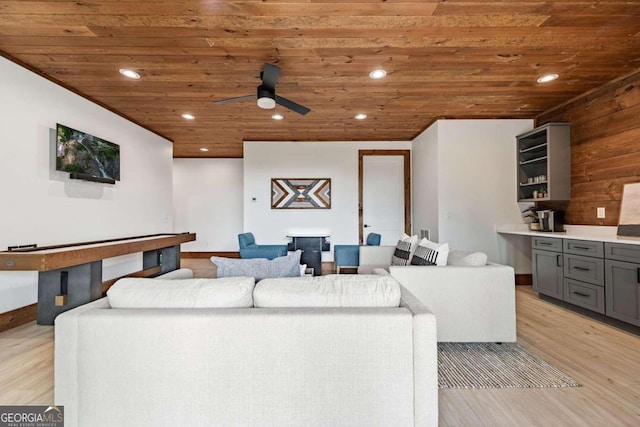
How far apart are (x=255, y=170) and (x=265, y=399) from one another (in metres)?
5.01

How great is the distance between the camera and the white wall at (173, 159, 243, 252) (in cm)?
737

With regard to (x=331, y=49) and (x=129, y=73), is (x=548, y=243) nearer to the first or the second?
(x=331, y=49)

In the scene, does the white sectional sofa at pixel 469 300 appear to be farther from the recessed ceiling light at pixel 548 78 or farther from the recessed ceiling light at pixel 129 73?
the recessed ceiling light at pixel 129 73

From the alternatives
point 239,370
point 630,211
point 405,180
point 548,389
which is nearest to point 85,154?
point 239,370

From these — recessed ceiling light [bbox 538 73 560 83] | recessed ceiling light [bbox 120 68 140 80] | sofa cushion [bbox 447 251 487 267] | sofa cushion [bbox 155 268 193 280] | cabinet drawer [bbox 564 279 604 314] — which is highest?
recessed ceiling light [bbox 538 73 560 83]

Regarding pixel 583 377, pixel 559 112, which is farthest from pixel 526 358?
pixel 559 112

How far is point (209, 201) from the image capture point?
741 centimetres

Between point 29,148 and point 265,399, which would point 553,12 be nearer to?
point 265,399

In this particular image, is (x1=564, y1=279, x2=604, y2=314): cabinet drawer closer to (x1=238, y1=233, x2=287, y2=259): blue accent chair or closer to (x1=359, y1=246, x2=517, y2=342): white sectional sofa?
(x1=359, y1=246, x2=517, y2=342): white sectional sofa

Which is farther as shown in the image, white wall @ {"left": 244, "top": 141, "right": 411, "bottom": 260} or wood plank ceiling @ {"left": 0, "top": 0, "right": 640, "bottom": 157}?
white wall @ {"left": 244, "top": 141, "right": 411, "bottom": 260}

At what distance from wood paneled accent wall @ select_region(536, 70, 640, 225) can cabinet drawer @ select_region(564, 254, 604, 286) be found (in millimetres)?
677

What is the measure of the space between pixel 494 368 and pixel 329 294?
1.54 m

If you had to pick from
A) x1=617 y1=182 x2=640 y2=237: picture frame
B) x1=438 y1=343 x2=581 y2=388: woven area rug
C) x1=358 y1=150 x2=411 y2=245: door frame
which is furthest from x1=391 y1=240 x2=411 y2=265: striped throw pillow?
x1=358 y1=150 x2=411 y2=245: door frame

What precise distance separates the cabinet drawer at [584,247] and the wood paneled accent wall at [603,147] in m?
0.59
